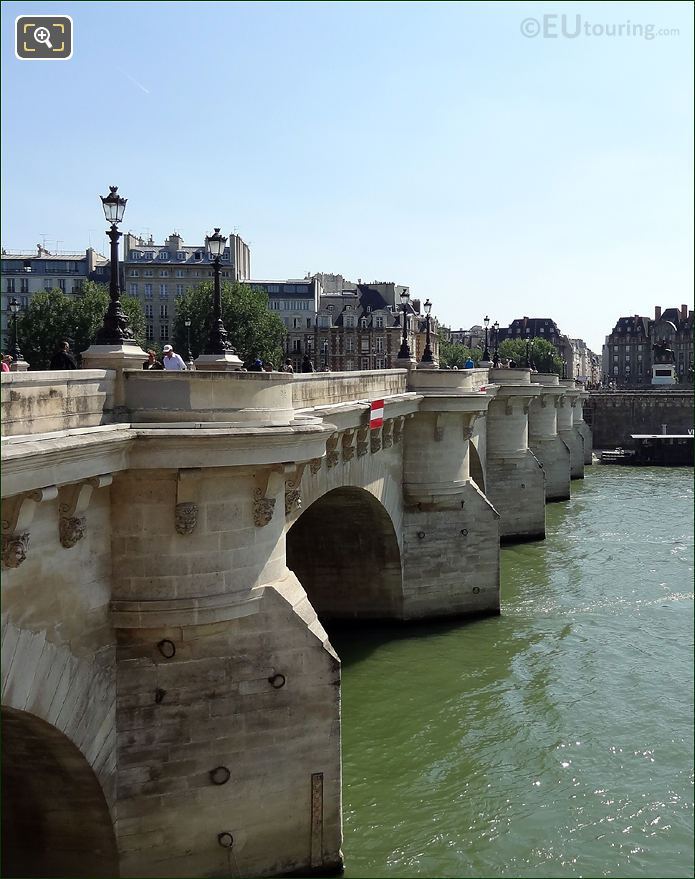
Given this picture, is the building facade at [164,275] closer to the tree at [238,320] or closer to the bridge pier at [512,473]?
the tree at [238,320]

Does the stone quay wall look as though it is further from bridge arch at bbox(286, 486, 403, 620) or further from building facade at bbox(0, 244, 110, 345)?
→ bridge arch at bbox(286, 486, 403, 620)

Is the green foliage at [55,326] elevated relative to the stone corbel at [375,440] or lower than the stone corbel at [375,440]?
elevated

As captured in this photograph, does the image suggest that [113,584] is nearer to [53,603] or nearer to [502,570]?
[53,603]

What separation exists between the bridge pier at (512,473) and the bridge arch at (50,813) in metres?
26.6

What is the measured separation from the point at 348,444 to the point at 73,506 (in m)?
8.93

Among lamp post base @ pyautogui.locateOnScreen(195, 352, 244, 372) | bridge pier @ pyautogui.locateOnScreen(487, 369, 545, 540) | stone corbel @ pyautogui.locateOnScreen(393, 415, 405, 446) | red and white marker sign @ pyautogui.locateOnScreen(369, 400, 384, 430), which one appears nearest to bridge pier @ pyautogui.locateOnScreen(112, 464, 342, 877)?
lamp post base @ pyautogui.locateOnScreen(195, 352, 244, 372)

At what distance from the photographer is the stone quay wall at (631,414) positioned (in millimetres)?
84062

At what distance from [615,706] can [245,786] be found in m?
9.23

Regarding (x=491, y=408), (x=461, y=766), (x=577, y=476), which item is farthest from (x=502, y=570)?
(x=577, y=476)

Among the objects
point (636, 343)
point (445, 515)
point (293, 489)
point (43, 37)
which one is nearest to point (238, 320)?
point (445, 515)

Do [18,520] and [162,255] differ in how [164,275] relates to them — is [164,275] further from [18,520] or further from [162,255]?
[18,520]

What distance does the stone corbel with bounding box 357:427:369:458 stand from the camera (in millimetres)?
18328

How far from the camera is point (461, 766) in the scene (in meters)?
15.3

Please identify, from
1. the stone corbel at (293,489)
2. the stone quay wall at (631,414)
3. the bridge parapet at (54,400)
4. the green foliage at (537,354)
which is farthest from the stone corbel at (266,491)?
the green foliage at (537,354)
